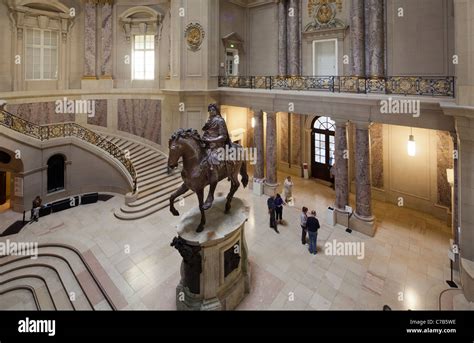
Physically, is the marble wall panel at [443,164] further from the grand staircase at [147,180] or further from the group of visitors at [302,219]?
the grand staircase at [147,180]

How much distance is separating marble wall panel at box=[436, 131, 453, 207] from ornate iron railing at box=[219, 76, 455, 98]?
3442 millimetres

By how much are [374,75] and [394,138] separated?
2.81m

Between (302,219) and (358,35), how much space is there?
8.09m

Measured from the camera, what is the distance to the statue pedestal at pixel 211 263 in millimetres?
5719

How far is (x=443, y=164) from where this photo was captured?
10.9 m

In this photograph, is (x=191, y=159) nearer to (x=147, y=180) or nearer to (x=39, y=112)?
(x=147, y=180)

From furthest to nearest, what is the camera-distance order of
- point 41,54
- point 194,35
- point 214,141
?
point 41,54
point 194,35
point 214,141

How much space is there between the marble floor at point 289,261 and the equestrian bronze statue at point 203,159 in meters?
2.34

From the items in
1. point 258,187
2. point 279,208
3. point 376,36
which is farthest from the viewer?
point 258,187

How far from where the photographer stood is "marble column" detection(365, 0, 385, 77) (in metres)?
11.0

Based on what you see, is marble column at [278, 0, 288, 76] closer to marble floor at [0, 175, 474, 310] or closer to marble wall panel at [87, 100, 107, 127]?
marble floor at [0, 175, 474, 310]

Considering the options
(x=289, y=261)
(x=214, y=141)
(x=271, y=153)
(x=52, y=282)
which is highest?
(x=271, y=153)

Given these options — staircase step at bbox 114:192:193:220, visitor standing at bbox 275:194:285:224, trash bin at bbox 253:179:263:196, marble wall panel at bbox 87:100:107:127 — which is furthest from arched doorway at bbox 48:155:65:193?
visitor standing at bbox 275:194:285:224

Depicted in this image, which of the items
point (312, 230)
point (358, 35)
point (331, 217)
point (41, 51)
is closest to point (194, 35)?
point (358, 35)
